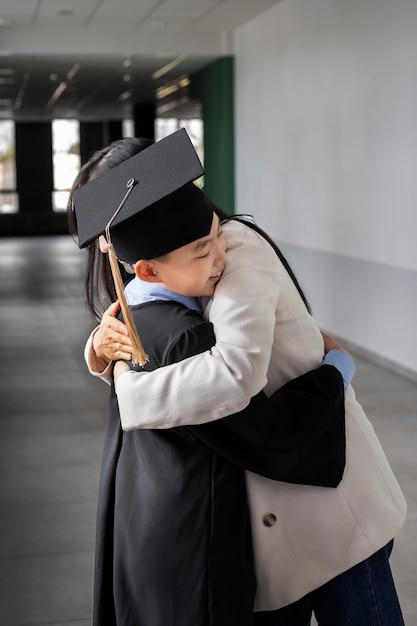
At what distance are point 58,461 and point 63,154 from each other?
22167mm

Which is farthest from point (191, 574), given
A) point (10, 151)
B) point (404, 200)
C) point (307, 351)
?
point (10, 151)

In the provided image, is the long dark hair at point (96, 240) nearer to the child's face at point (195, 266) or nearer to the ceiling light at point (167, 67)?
the child's face at point (195, 266)

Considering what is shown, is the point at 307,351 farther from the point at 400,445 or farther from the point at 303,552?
the point at 400,445

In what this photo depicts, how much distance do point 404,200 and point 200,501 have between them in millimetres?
5506

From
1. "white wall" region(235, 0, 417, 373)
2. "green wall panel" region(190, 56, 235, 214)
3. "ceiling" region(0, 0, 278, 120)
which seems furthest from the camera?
"green wall panel" region(190, 56, 235, 214)

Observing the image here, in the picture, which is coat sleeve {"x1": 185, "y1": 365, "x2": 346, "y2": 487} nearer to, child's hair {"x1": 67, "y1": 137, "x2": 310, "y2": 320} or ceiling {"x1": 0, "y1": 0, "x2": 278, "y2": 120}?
child's hair {"x1": 67, "y1": 137, "x2": 310, "y2": 320}

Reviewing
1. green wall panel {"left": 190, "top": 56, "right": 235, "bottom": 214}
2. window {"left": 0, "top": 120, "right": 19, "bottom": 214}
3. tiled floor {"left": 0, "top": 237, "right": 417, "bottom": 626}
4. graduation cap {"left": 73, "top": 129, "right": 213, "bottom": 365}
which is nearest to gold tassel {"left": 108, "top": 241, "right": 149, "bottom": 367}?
graduation cap {"left": 73, "top": 129, "right": 213, "bottom": 365}

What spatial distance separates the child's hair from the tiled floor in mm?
1639

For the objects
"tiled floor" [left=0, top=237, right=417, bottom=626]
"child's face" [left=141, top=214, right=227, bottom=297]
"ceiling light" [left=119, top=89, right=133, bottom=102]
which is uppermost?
"ceiling light" [left=119, top=89, right=133, bottom=102]

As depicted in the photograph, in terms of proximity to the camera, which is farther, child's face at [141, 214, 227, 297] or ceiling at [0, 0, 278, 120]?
ceiling at [0, 0, 278, 120]

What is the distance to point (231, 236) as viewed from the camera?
132cm

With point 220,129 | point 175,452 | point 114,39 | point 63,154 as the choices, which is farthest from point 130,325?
point 63,154

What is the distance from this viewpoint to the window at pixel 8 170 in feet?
83.6

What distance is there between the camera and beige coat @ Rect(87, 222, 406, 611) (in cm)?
120
